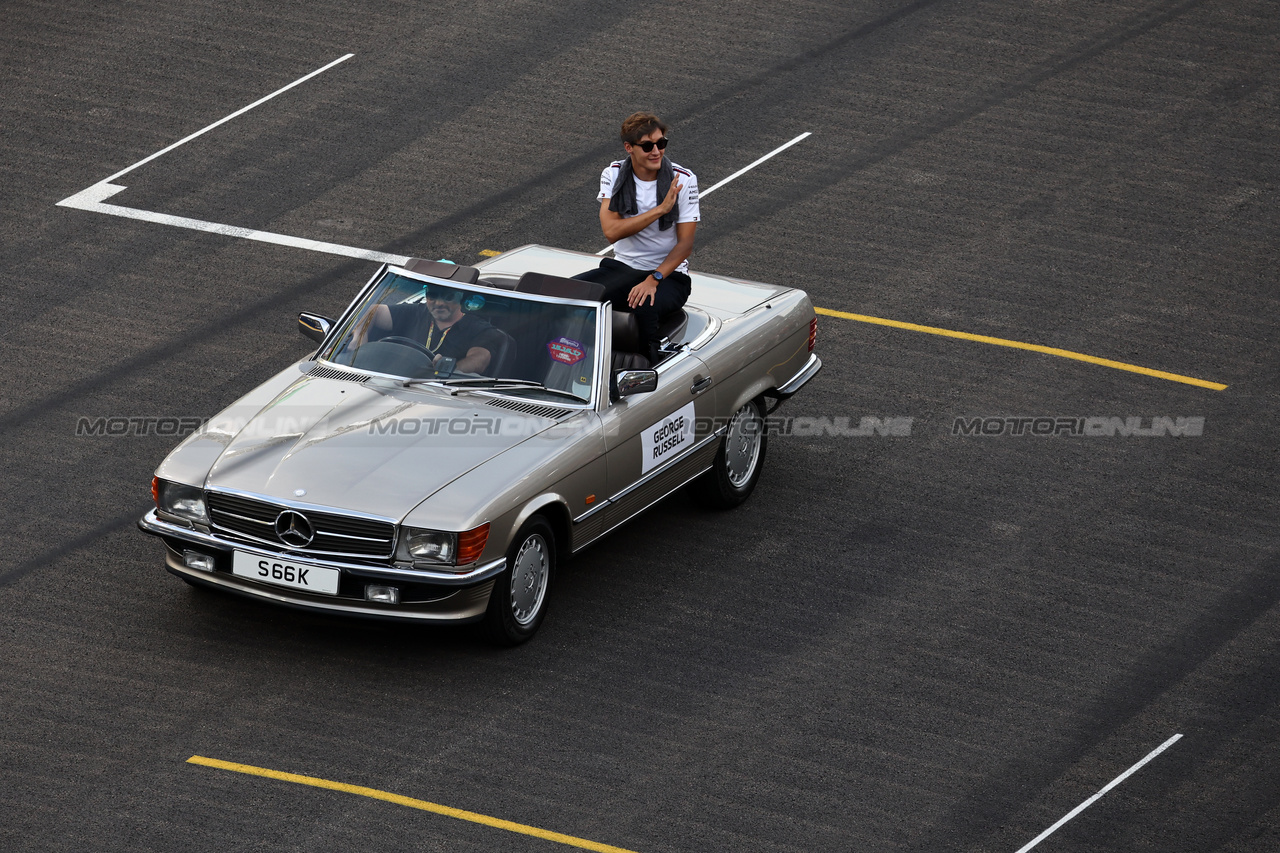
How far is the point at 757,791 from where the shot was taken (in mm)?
8219

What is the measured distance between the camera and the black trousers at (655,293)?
10.4 metres

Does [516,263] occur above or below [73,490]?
above

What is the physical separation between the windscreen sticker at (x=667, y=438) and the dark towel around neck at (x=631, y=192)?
1.24 metres

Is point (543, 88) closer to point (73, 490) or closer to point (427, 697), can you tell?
point (73, 490)

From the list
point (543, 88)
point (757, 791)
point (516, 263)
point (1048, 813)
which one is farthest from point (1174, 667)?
point (543, 88)

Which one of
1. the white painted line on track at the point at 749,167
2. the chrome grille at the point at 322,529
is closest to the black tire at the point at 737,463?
the chrome grille at the point at 322,529

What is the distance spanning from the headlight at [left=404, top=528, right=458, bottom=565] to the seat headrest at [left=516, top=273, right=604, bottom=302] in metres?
1.91

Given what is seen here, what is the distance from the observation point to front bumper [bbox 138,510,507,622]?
8.65 m

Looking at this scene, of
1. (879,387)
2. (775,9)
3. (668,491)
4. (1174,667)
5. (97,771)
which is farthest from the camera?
(775,9)

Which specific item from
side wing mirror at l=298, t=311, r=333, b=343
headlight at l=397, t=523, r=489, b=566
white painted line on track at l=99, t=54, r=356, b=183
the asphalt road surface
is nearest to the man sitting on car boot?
the asphalt road surface

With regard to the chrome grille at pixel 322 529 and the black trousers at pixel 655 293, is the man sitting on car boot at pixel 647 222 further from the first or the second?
the chrome grille at pixel 322 529

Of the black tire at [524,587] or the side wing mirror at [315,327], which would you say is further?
the side wing mirror at [315,327]

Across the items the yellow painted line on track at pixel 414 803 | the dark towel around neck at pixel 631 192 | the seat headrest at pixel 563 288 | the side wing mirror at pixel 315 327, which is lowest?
the yellow painted line on track at pixel 414 803

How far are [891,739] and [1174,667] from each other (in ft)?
5.94
